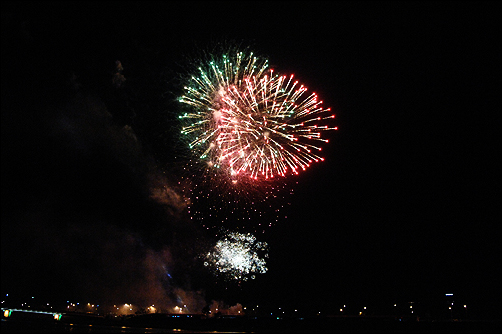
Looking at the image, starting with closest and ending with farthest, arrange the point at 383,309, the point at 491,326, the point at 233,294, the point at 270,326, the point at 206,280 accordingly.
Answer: the point at 491,326
the point at 270,326
the point at 383,309
the point at 206,280
the point at 233,294

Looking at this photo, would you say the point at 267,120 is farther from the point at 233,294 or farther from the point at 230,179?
the point at 233,294

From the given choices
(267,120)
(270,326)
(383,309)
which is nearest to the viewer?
(267,120)

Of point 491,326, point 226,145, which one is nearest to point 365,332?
point 491,326

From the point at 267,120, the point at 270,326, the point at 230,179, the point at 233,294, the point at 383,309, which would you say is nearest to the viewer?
the point at 267,120

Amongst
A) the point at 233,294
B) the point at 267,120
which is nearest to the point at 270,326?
the point at 233,294

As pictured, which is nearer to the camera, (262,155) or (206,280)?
(262,155)

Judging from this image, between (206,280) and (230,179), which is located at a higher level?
(230,179)

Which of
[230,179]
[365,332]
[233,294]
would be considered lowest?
[365,332]

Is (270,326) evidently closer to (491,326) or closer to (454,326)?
(454,326)

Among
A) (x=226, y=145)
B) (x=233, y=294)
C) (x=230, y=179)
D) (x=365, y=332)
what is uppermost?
(x=226, y=145)
